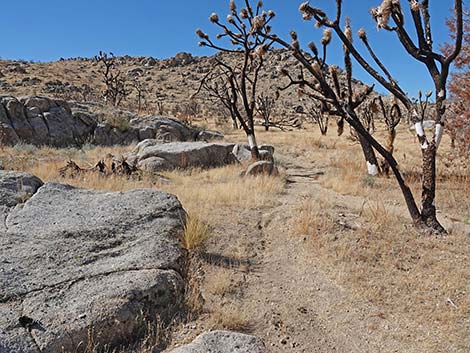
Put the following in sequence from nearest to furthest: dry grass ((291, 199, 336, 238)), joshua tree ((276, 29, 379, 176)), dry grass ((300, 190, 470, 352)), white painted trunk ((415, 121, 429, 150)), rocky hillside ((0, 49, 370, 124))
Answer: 1. dry grass ((300, 190, 470, 352))
2. dry grass ((291, 199, 336, 238))
3. white painted trunk ((415, 121, 429, 150))
4. joshua tree ((276, 29, 379, 176))
5. rocky hillside ((0, 49, 370, 124))

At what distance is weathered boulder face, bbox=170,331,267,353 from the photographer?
9.55 ft

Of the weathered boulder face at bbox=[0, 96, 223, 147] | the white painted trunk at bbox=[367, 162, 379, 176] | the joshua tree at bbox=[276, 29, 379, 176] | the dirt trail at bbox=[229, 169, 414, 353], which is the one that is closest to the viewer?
the dirt trail at bbox=[229, 169, 414, 353]

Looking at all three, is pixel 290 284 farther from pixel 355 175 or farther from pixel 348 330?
pixel 355 175

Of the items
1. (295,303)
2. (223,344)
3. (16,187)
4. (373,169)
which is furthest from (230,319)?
(373,169)

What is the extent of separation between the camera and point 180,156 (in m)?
11.4

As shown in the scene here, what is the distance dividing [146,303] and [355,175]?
789 cm

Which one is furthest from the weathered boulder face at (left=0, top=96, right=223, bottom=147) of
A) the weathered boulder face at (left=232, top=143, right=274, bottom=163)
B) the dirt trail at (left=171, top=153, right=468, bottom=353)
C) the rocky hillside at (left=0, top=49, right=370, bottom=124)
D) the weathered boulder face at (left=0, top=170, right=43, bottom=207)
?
the rocky hillside at (left=0, top=49, right=370, bottom=124)

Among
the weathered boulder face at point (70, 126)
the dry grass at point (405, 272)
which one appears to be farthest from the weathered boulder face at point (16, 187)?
the weathered boulder face at point (70, 126)

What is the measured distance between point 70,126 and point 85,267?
46.2 feet

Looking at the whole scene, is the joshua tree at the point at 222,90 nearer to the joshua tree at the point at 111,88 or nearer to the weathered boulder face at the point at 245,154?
the weathered boulder face at the point at 245,154

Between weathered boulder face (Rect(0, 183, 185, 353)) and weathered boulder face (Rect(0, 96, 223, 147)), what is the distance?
950 centimetres

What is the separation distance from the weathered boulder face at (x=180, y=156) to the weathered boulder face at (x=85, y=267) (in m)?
6.02

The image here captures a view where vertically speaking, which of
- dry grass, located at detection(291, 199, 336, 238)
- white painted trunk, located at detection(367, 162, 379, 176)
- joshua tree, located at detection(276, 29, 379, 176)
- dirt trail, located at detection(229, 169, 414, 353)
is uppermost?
joshua tree, located at detection(276, 29, 379, 176)

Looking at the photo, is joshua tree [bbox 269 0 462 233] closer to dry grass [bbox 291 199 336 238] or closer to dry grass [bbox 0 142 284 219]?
dry grass [bbox 291 199 336 238]
